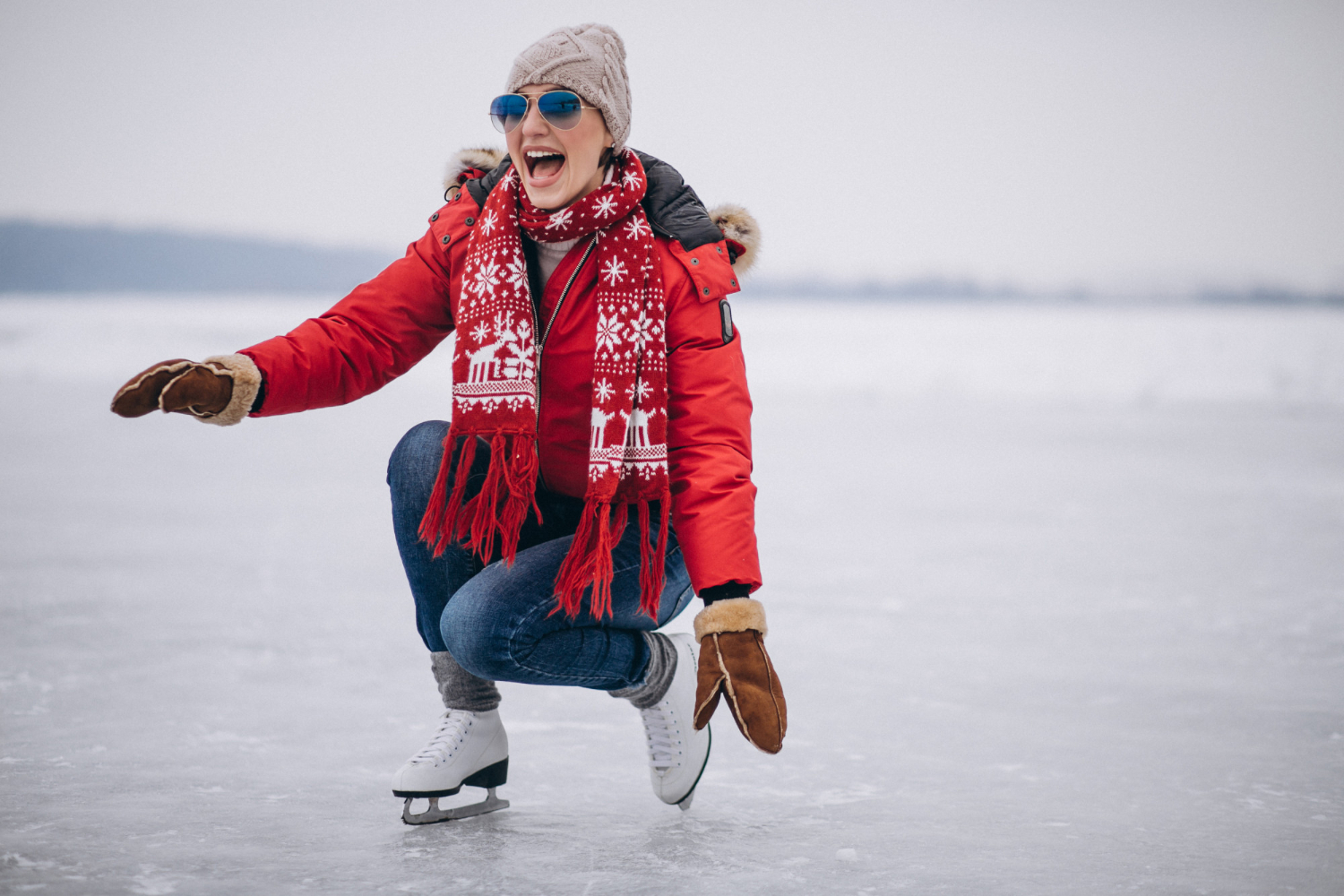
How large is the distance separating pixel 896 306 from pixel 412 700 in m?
16.8

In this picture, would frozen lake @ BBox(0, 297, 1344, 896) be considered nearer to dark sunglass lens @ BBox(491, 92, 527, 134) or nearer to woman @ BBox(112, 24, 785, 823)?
woman @ BBox(112, 24, 785, 823)

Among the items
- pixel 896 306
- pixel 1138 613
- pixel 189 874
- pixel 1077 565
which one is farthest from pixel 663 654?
pixel 896 306

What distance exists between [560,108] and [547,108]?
0.02m

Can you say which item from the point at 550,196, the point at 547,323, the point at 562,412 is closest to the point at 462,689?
the point at 562,412

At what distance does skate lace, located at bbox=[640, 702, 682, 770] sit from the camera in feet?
4.72

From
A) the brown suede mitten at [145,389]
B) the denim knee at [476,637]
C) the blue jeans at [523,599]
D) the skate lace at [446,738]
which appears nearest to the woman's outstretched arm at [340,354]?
the brown suede mitten at [145,389]

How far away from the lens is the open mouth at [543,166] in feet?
4.51

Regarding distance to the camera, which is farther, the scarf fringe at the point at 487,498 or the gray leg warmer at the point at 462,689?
the gray leg warmer at the point at 462,689

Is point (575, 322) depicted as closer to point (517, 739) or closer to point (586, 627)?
point (586, 627)

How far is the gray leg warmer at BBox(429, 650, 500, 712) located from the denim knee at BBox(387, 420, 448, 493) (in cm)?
23

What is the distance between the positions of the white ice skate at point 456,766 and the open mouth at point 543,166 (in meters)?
0.68

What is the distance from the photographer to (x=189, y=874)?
1.18 m

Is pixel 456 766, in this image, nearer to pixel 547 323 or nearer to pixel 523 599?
pixel 523 599

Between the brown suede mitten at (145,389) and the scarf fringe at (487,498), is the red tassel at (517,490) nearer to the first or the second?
the scarf fringe at (487,498)
